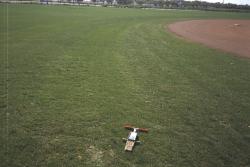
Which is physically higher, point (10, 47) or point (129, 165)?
point (10, 47)

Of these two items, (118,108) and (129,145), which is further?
(118,108)

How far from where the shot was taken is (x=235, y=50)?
55.3ft

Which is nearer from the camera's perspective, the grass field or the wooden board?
the grass field

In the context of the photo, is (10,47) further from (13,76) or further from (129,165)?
(129,165)

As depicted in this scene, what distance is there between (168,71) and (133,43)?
6249 millimetres

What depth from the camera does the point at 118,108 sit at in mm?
7520

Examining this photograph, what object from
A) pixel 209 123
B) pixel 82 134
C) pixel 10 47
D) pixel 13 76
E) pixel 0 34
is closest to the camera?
pixel 82 134

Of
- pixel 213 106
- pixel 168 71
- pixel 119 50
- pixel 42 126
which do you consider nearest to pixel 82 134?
pixel 42 126

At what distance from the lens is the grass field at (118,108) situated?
217 inches

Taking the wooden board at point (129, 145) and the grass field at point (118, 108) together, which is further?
the wooden board at point (129, 145)

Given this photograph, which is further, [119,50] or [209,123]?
[119,50]

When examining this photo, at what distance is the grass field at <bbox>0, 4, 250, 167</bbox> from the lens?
5.52m

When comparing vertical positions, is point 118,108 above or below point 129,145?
above

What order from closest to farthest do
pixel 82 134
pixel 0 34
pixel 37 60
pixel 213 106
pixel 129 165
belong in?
1. pixel 129 165
2. pixel 82 134
3. pixel 213 106
4. pixel 37 60
5. pixel 0 34
